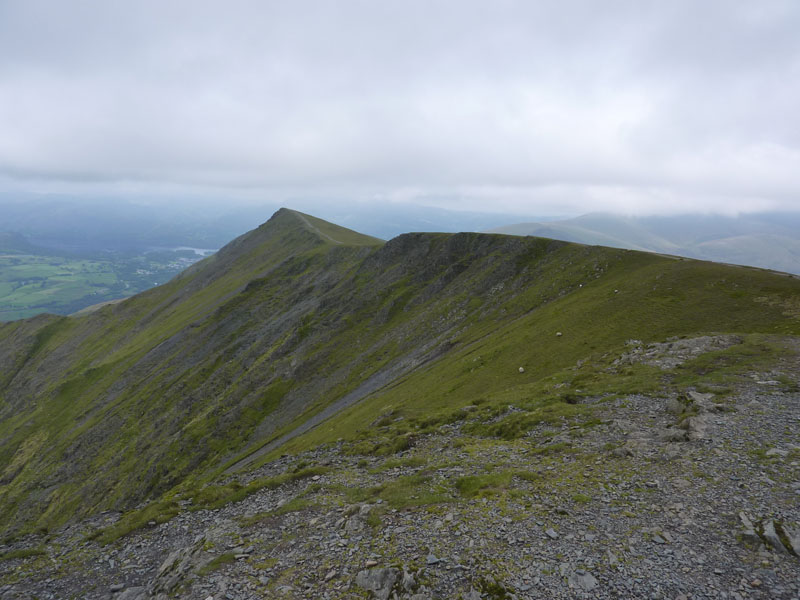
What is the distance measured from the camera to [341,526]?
19641mm

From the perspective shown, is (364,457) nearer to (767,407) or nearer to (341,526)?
(341,526)

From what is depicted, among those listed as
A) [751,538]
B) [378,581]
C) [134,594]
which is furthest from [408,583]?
[134,594]

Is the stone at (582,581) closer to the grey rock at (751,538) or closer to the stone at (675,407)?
the grey rock at (751,538)

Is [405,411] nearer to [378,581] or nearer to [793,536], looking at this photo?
[378,581]

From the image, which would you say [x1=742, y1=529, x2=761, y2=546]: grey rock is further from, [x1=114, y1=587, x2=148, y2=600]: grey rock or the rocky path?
[x1=114, y1=587, x2=148, y2=600]: grey rock

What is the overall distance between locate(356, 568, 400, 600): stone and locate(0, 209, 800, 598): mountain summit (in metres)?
0.10

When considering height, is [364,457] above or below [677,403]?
below

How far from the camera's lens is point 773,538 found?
13.4 meters

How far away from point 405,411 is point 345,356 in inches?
1503

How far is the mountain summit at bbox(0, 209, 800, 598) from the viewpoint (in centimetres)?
1862

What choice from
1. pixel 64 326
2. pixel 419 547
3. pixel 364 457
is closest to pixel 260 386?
pixel 364 457

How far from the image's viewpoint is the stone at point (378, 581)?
47.9 ft

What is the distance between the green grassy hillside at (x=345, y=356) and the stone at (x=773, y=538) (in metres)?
15.4

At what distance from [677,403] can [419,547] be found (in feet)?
66.9
